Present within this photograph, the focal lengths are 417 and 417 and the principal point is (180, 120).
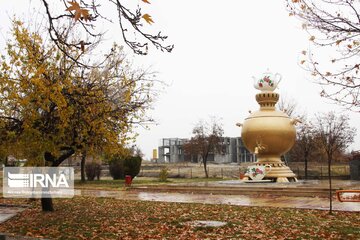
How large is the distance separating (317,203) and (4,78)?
11426mm

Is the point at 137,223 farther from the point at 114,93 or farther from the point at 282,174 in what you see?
the point at 282,174

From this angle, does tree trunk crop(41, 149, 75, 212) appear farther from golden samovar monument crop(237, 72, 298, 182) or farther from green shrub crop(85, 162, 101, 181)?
green shrub crop(85, 162, 101, 181)

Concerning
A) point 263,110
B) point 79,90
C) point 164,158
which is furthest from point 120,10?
point 164,158

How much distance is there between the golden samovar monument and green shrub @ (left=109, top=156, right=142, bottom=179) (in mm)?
12740

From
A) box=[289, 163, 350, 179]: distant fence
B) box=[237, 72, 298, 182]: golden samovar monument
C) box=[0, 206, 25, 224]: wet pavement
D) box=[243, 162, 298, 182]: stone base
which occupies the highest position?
box=[237, 72, 298, 182]: golden samovar monument

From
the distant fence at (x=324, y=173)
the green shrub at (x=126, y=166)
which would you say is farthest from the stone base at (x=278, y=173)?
the green shrub at (x=126, y=166)

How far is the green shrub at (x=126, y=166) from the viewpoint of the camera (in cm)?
3466

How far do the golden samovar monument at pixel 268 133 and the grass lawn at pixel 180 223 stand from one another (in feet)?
30.7

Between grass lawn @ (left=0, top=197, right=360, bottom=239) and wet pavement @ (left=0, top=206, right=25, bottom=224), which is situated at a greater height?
grass lawn @ (left=0, top=197, right=360, bottom=239)

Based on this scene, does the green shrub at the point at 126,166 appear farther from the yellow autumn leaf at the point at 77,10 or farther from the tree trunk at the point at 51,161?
the yellow autumn leaf at the point at 77,10

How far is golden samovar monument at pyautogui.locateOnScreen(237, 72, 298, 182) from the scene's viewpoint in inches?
915

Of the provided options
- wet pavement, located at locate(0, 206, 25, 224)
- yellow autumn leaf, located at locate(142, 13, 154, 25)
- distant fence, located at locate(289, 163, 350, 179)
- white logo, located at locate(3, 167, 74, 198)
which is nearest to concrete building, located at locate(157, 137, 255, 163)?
distant fence, located at locate(289, 163, 350, 179)

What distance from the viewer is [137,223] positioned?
36.8 ft

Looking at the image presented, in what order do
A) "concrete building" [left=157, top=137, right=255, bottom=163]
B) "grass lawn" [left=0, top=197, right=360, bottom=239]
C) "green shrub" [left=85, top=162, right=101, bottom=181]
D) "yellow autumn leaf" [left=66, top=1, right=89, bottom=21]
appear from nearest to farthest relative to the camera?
"yellow autumn leaf" [left=66, top=1, right=89, bottom=21] → "grass lawn" [left=0, top=197, right=360, bottom=239] → "green shrub" [left=85, top=162, right=101, bottom=181] → "concrete building" [left=157, top=137, right=255, bottom=163]
